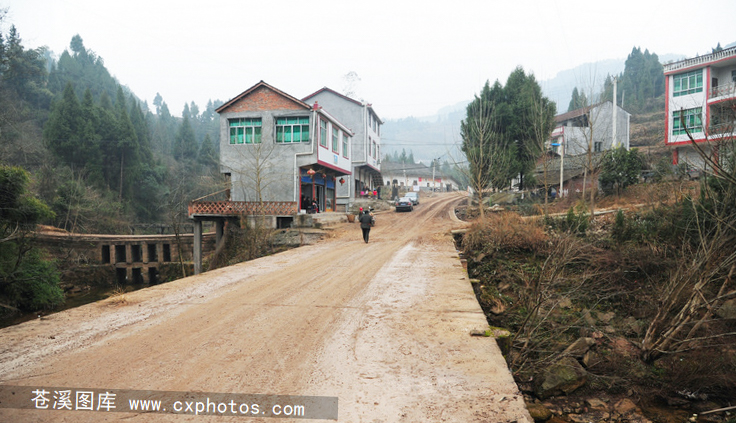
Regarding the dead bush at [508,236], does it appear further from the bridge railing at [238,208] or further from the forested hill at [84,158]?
the forested hill at [84,158]

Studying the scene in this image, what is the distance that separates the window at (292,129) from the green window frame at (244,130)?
1393 millimetres

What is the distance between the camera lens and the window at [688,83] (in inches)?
1125

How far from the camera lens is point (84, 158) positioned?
44.3 metres

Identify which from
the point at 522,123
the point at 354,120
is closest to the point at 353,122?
the point at 354,120

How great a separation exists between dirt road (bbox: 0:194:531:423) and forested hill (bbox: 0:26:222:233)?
61.9 feet

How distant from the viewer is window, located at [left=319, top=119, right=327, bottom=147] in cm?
2635

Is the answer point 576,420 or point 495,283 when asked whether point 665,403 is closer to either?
point 576,420

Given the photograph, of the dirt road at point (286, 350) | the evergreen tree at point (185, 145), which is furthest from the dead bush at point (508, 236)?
the evergreen tree at point (185, 145)

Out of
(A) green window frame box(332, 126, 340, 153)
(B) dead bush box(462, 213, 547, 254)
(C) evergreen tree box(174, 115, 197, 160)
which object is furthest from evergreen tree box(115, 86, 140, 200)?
(B) dead bush box(462, 213, 547, 254)

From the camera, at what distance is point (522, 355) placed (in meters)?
6.29

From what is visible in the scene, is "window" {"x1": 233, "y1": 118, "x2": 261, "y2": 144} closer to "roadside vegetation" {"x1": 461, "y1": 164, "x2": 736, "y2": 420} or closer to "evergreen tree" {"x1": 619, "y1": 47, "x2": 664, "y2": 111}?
"roadside vegetation" {"x1": 461, "y1": 164, "x2": 736, "y2": 420}

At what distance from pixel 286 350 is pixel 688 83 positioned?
36.6m

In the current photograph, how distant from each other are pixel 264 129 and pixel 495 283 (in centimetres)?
1885

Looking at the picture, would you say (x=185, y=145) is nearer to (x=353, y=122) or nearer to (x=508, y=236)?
(x=353, y=122)
